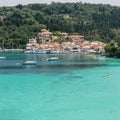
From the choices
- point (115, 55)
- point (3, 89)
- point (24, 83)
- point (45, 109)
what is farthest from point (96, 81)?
point (115, 55)

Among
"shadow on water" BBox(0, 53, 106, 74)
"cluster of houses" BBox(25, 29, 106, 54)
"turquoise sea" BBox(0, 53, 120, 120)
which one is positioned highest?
"turquoise sea" BBox(0, 53, 120, 120)

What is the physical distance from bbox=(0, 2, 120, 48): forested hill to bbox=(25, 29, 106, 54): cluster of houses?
2.34m

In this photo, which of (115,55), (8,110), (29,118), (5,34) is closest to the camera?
(29,118)

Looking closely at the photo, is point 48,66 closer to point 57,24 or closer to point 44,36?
point 44,36

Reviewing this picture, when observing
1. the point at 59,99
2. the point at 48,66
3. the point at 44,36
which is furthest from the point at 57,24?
the point at 59,99

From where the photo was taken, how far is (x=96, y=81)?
1334 inches

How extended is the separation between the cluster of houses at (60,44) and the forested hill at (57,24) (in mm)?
2339

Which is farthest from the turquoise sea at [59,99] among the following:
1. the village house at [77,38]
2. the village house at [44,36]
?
the village house at [44,36]

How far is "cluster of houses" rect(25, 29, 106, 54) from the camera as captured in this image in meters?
95.0

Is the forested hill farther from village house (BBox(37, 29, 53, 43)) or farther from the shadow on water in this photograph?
the shadow on water

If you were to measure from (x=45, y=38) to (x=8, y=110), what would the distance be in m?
87.5

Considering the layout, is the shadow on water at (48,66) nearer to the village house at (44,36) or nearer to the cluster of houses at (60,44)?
the cluster of houses at (60,44)

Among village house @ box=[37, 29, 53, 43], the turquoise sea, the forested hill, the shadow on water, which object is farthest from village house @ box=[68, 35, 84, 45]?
the turquoise sea

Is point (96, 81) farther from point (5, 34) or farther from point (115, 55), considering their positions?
point (5, 34)
